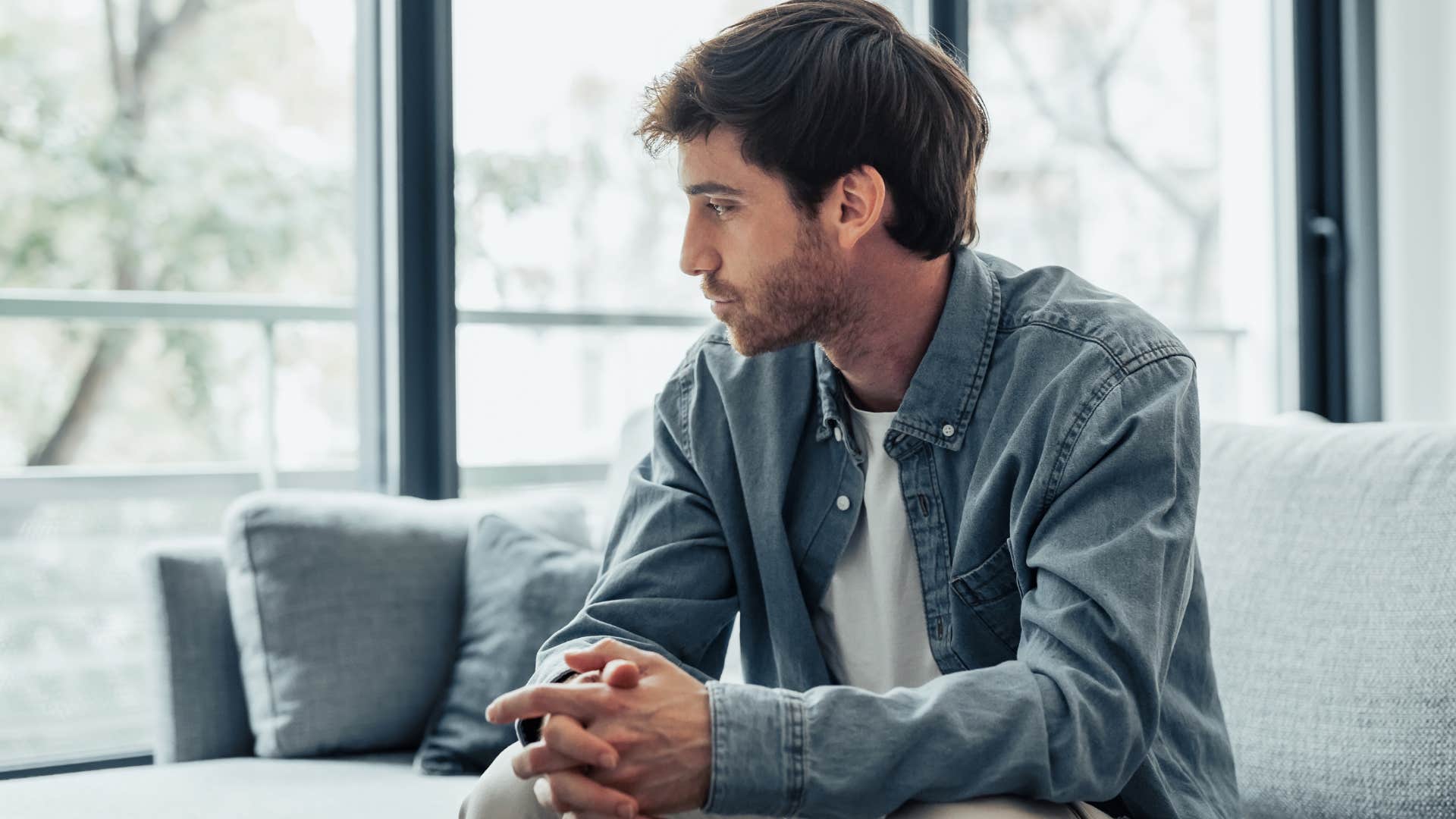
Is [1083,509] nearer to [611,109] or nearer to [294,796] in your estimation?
[294,796]

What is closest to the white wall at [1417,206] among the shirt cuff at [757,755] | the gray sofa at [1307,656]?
the gray sofa at [1307,656]

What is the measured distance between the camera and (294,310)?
306 cm

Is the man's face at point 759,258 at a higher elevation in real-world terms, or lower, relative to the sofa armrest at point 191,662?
higher

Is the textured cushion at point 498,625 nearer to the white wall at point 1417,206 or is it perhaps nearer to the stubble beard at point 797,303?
the stubble beard at point 797,303

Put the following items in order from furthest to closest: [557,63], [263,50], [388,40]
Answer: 1. [263,50]
2. [557,63]
3. [388,40]

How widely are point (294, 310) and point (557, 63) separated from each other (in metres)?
0.87

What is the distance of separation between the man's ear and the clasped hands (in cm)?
54

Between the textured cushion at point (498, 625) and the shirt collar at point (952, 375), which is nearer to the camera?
the shirt collar at point (952, 375)

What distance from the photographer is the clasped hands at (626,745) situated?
3.35 ft

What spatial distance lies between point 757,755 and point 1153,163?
125 inches

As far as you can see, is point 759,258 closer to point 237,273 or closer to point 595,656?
point 595,656

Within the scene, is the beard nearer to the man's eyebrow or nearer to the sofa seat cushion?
the man's eyebrow

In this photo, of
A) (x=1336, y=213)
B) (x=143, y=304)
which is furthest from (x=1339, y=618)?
(x=143, y=304)

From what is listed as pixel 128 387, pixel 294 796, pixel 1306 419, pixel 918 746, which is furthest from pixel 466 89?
pixel 918 746
